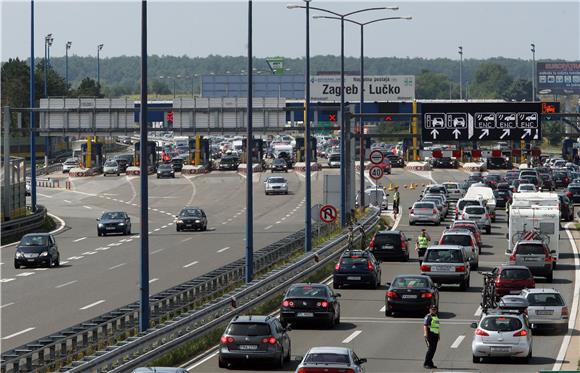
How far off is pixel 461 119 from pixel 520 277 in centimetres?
2087

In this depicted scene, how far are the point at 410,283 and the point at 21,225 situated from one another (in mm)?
36511

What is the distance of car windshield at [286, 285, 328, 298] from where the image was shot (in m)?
35.2

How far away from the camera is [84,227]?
3086 inches

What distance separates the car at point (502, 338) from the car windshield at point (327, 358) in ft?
19.5

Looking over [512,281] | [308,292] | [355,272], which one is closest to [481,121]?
[355,272]

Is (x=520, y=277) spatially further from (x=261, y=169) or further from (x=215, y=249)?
(x=261, y=169)

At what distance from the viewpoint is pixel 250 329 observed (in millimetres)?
28359

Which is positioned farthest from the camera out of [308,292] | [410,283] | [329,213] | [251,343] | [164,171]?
[164,171]

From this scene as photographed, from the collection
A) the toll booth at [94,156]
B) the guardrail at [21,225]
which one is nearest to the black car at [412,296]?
the guardrail at [21,225]

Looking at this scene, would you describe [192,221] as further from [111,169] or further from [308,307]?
[111,169]

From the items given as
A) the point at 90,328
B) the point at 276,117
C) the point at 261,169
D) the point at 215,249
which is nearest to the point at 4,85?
the point at 261,169

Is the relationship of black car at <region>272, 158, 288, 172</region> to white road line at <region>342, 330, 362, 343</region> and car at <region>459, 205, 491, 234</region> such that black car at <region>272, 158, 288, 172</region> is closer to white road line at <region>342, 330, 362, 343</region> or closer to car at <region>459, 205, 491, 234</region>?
car at <region>459, 205, 491, 234</region>

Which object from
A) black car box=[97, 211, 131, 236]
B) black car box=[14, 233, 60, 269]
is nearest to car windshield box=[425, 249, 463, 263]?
black car box=[14, 233, 60, 269]

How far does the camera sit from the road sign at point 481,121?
6138 cm
